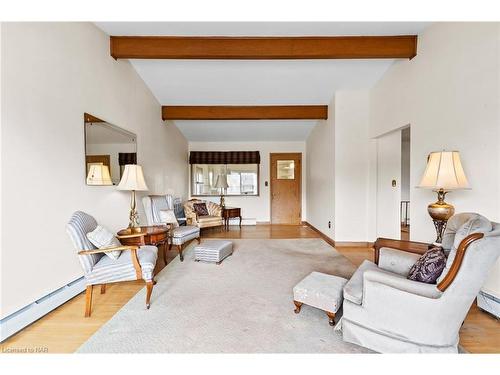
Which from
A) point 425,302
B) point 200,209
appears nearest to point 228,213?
point 200,209

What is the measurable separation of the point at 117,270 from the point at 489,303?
3.49 m

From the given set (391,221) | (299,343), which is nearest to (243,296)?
(299,343)

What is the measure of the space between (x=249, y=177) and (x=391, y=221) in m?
4.03

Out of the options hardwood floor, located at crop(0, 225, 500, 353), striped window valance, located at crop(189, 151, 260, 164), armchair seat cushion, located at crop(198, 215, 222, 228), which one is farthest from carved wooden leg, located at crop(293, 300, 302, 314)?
striped window valance, located at crop(189, 151, 260, 164)

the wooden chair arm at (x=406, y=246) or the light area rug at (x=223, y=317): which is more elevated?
the wooden chair arm at (x=406, y=246)

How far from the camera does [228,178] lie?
699 centimetres

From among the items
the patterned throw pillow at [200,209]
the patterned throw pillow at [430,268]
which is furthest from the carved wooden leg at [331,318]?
the patterned throw pillow at [200,209]

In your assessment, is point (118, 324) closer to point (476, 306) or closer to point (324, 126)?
point (476, 306)

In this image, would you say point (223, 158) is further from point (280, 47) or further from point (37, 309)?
point (37, 309)

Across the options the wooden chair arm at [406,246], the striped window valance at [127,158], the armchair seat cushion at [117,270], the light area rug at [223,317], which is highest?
the striped window valance at [127,158]

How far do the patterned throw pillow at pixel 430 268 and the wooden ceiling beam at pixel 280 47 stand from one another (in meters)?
2.64

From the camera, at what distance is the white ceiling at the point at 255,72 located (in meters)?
2.78

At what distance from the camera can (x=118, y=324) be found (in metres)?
1.92

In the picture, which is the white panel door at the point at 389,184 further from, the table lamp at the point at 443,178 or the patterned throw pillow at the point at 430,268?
the patterned throw pillow at the point at 430,268
